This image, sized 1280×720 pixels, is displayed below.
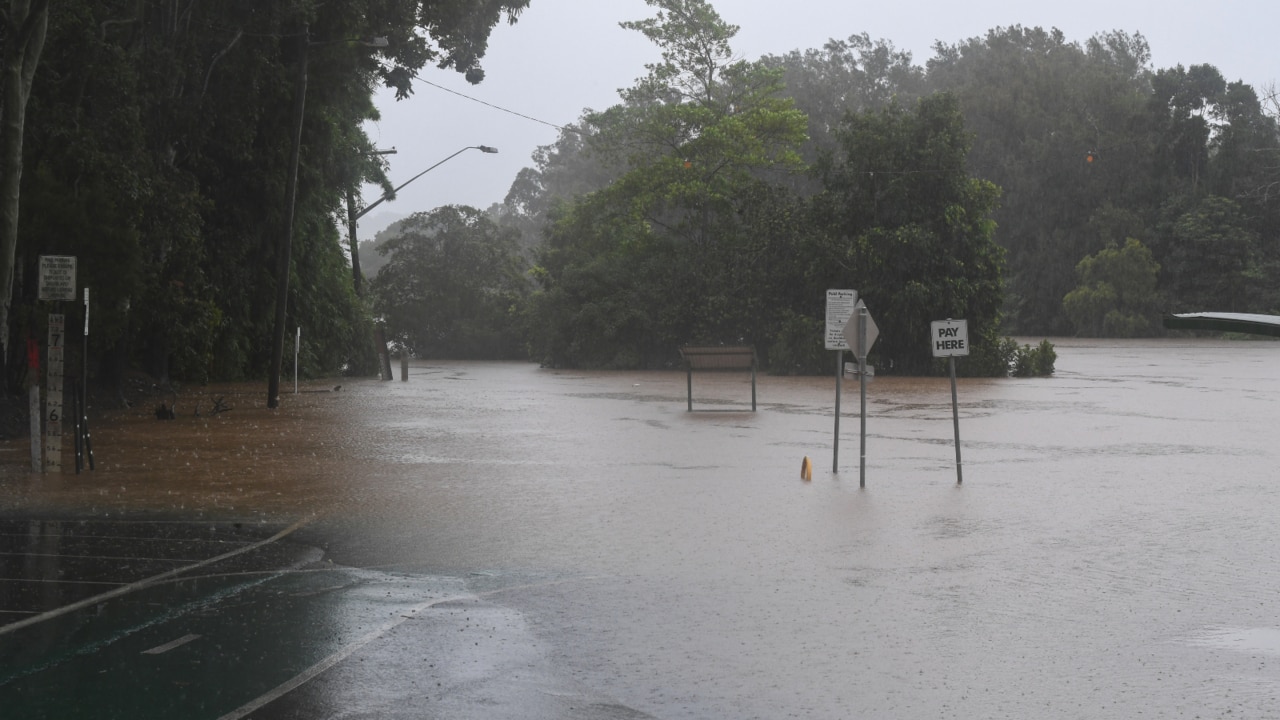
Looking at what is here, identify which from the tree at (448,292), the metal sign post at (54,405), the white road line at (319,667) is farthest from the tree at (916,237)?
the white road line at (319,667)

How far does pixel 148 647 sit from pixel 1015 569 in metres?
5.71

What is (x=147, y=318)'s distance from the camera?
24.5 metres

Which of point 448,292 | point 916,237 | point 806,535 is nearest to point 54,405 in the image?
point 806,535

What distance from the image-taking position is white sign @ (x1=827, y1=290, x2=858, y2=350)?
14.5 metres

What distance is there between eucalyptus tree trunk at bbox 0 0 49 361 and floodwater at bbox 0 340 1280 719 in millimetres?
2962

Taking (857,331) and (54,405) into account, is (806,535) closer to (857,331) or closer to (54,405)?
(857,331)

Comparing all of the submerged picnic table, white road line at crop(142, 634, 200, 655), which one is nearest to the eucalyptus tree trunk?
the submerged picnic table

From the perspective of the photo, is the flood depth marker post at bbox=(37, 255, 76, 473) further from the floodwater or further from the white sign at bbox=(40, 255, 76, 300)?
the floodwater

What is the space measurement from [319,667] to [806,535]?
4999mm

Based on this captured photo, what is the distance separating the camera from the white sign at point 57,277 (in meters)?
13.9

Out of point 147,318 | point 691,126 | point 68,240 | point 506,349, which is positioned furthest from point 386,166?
point 68,240

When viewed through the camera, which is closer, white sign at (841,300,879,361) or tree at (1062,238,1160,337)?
white sign at (841,300,879,361)

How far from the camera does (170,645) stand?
6879 mm

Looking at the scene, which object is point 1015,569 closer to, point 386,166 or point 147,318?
point 147,318
